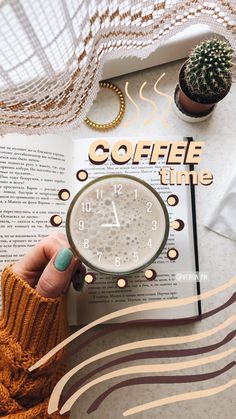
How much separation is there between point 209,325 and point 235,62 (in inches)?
14.7

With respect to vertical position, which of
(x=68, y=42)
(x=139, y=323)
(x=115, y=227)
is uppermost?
(x=68, y=42)

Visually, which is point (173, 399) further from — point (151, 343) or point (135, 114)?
point (135, 114)

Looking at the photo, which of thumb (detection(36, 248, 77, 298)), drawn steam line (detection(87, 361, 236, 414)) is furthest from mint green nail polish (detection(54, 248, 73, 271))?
drawn steam line (detection(87, 361, 236, 414))

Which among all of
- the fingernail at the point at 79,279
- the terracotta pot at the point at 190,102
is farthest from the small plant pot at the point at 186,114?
the fingernail at the point at 79,279

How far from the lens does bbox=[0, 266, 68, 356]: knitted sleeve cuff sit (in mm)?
512

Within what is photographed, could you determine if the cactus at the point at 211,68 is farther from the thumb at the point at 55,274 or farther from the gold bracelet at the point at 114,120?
the thumb at the point at 55,274

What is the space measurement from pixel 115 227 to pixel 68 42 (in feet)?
0.78

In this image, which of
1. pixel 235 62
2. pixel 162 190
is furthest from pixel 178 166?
pixel 235 62

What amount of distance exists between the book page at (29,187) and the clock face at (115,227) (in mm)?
89

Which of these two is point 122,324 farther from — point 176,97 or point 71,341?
point 176,97

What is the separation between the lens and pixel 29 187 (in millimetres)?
611

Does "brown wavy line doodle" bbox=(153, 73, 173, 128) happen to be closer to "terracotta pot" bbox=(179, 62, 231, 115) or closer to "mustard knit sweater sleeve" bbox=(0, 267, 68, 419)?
"terracotta pot" bbox=(179, 62, 231, 115)

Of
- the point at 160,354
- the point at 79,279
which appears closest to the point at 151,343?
the point at 160,354

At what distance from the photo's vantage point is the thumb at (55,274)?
0.50 meters
